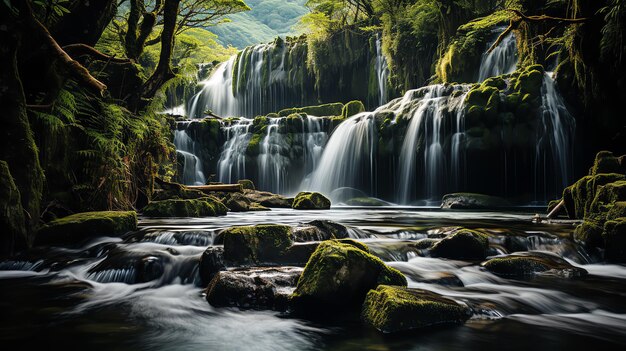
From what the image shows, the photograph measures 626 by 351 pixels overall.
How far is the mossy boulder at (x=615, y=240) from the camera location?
5.79 meters

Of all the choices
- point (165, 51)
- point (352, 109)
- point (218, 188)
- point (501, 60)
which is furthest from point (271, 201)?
point (501, 60)

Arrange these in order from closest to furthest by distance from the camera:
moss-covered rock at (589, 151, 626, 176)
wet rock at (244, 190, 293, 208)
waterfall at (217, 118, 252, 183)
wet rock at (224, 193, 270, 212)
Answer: moss-covered rock at (589, 151, 626, 176) < wet rock at (224, 193, 270, 212) < wet rock at (244, 190, 293, 208) < waterfall at (217, 118, 252, 183)

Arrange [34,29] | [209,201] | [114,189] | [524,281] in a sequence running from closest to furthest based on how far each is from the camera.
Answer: [524,281], [34,29], [114,189], [209,201]

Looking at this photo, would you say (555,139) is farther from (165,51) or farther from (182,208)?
(165,51)

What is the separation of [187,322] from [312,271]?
1.21 meters

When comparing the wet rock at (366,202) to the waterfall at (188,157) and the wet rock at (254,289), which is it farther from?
the wet rock at (254,289)

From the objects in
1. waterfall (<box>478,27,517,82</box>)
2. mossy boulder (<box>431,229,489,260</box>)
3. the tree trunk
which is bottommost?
mossy boulder (<box>431,229,489,260</box>)

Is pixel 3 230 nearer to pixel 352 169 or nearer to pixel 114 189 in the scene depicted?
pixel 114 189

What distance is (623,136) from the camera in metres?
13.3

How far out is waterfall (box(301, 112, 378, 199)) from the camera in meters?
18.5

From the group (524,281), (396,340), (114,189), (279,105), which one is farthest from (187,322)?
(279,105)

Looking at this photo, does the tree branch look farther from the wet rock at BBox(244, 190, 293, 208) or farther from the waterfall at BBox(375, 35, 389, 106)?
the waterfall at BBox(375, 35, 389, 106)

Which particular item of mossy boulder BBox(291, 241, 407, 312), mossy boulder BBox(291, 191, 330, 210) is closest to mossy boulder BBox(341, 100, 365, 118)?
mossy boulder BBox(291, 191, 330, 210)

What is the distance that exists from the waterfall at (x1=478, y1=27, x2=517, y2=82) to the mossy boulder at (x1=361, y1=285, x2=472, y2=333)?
59.1 feet
